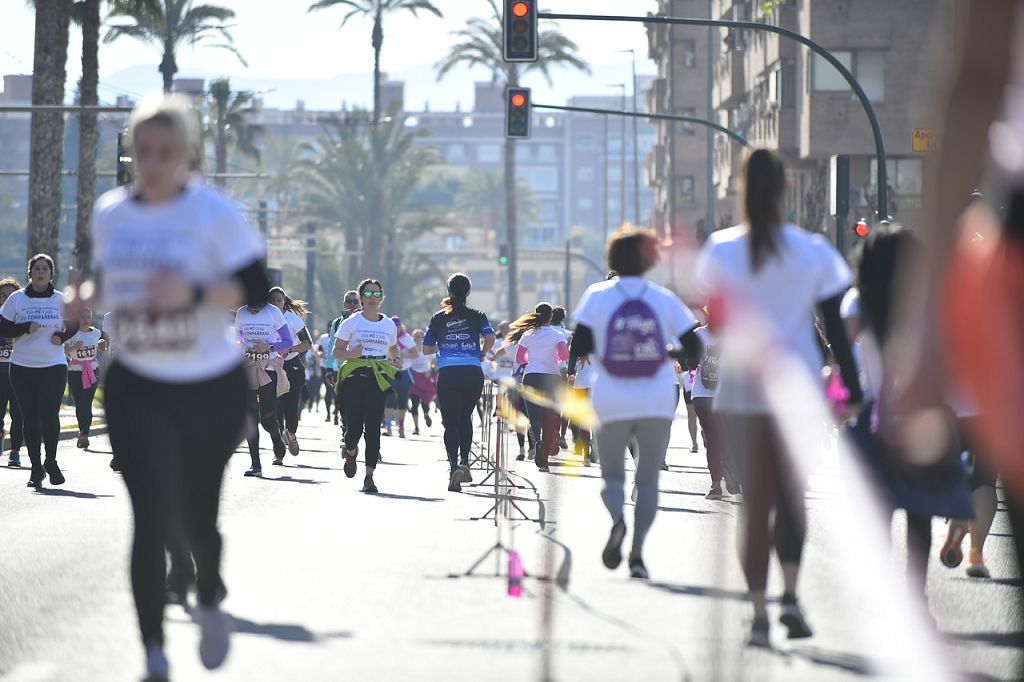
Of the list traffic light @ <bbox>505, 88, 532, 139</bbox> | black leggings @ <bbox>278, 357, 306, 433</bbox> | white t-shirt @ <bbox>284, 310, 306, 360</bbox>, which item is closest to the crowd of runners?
A: white t-shirt @ <bbox>284, 310, 306, 360</bbox>

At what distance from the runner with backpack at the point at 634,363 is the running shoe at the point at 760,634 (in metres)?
2.36

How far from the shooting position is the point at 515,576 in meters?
9.85

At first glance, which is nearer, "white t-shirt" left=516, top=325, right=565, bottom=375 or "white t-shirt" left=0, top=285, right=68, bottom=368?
"white t-shirt" left=0, top=285, right=68, bottom=368

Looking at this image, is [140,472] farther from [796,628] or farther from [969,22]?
[969,22]

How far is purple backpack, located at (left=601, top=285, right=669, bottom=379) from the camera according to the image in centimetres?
971

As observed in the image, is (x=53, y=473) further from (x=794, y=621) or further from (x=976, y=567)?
(x=794, y=621)

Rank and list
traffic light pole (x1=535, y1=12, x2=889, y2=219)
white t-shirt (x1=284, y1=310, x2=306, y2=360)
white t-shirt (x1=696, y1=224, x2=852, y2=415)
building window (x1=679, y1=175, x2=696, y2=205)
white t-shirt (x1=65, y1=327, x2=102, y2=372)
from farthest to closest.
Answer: building window (x1=679, y1=175, x2=696, y2=205)
traffic light pole (x1=535, y1=12, x2=889, y2=219)
white t-shirt (x1=65, y1=327, x2=102, y2=372)
white t-shirt (x1=284, y1=310, x2=306, y2=360)
white t-shirt (x1=696, y1=224, x2=852, y2=415)

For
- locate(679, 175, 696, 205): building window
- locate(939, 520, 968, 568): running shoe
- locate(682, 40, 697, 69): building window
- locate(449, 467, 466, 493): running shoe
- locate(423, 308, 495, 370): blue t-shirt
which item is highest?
locate(682, 40, 697, 69): building window

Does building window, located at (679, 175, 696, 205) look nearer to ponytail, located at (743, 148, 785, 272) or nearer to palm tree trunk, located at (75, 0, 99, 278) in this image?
palm tree trunk, located at (75, 0, 99, 278)

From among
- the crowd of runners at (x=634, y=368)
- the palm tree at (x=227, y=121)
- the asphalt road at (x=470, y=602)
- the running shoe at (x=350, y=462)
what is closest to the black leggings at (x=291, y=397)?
the running shoe at (x=350, y=462)

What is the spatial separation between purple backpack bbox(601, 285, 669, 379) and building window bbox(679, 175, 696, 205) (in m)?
74.1

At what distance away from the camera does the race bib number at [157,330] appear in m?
6.23

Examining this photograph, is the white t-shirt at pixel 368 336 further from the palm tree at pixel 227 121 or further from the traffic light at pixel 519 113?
the palm tree at pixel 227 121

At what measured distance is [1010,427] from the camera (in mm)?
3246
